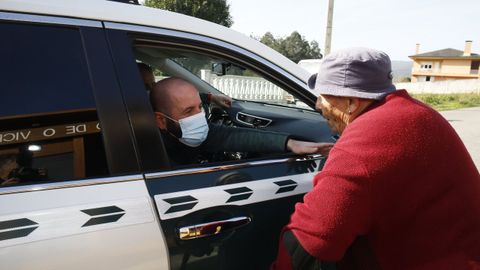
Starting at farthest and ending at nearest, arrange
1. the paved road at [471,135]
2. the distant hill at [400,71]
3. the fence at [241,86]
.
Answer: the paved road at [471,135]
the fence at [241,86]
the distant hill at [400,71]

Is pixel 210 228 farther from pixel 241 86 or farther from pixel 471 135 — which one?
pixel 471 135

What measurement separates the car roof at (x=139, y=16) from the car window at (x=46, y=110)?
7 centimetres

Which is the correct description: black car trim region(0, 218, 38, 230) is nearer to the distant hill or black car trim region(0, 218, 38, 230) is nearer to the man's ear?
the man's ear

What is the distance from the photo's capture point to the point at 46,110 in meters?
1.38

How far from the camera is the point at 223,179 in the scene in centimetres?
161

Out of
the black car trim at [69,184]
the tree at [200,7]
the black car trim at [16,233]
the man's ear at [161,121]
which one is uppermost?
the tree at [200,7]

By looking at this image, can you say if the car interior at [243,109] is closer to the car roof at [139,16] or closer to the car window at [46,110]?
the car roof at [139,16]

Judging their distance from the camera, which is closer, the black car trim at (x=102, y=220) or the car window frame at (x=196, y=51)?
the black car trim at (x=102, y=220)

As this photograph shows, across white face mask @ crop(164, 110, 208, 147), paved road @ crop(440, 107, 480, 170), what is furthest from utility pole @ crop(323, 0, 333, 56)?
white face mask @ crop(164, 110, 208, 147)

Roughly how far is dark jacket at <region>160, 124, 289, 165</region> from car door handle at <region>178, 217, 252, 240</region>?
42cm

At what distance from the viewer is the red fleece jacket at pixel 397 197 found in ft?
3.83

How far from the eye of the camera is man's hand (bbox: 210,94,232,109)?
321 centimetres

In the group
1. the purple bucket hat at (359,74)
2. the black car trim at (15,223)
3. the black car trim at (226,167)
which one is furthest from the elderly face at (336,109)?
the black car trim at (15,223)

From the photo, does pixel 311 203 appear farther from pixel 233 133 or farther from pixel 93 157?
pixel 233 133
